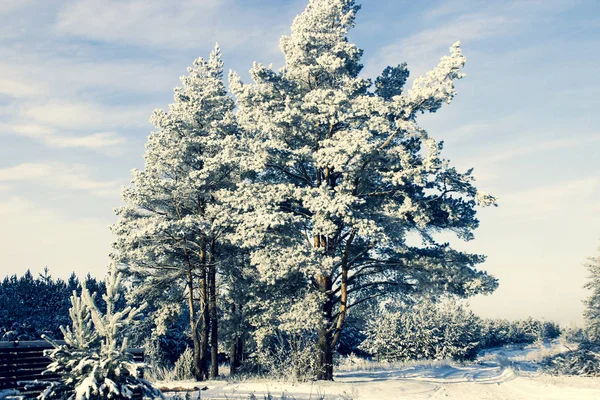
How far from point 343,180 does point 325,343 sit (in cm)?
566

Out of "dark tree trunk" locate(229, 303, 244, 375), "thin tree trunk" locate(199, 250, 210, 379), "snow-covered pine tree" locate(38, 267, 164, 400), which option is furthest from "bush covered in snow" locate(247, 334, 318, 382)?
"snow-covered pine tree" locate(38, 267, 164, 400)

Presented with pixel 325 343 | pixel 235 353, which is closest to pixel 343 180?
pixel 325 343

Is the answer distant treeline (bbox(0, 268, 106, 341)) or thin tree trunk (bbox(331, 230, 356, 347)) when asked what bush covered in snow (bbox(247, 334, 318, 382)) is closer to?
thin tree trunk (bbox(331, 230, 356, 347))

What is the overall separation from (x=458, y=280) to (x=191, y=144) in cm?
1158

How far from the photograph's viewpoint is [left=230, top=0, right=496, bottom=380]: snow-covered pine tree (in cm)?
1614

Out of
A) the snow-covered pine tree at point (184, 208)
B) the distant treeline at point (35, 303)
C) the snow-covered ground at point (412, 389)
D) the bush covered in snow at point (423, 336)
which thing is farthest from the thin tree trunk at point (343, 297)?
the distant treeline at point (35, 303)

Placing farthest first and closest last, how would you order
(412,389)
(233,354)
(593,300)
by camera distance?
1. (593,300)
2. (233,354)
3. (412,389)

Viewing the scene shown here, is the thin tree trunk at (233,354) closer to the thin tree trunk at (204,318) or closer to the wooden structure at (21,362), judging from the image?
the thin tree trunk at (204,318)

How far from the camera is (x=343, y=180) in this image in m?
17.6

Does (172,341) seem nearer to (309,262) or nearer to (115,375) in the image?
(309,262)

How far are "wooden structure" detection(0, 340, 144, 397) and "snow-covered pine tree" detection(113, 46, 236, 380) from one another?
8.11m

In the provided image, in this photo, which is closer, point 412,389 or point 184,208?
point 412,389

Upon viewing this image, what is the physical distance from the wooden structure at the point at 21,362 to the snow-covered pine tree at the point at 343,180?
7094 millimetres

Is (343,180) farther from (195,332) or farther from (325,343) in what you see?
(195,332)
